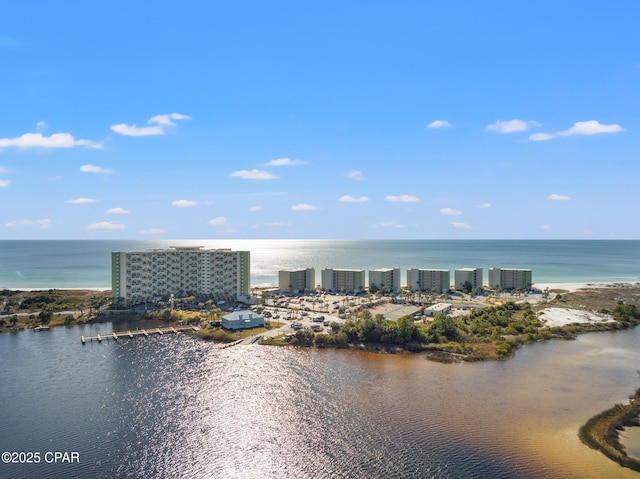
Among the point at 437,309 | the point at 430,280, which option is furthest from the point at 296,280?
the point at 437,309

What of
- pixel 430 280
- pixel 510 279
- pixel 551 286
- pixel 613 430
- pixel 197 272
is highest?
pixel 197 272

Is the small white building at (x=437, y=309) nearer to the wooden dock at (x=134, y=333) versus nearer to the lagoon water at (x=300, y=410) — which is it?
the lagoon water at (x=300, y=410)

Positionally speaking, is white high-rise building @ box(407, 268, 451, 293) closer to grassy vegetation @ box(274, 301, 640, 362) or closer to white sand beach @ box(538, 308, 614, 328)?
white sand beach @ box(538, 308, 614, 328)

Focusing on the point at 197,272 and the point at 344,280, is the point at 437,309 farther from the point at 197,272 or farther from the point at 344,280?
the point at 197,272

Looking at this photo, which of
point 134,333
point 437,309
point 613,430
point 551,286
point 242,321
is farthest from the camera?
point 551,286

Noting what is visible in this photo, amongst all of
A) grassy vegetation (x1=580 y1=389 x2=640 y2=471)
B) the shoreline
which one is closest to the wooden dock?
the shoreline

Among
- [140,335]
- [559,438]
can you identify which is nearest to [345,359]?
[559,438]

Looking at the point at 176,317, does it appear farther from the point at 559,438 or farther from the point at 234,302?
the point at 559,438
